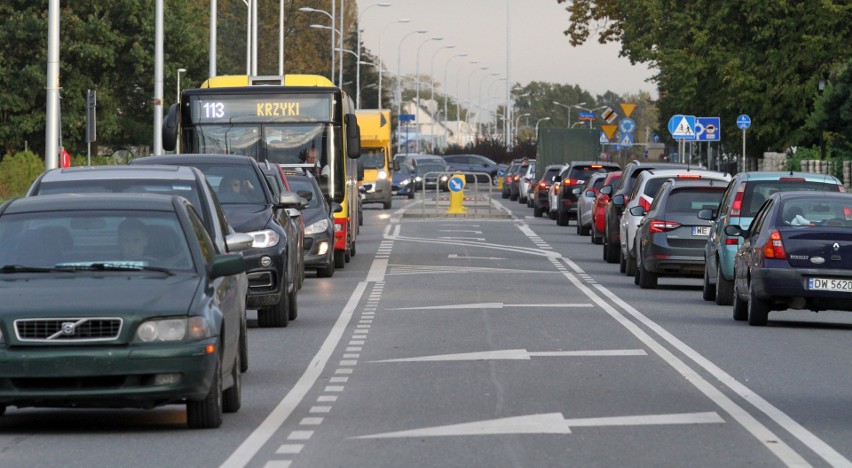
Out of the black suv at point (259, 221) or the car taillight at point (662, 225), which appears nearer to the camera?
the black suv at point (259, 221)

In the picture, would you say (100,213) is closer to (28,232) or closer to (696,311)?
(28,232)

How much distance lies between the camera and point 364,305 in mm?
22031

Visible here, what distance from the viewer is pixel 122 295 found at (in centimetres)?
1077

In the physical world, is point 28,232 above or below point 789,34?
below

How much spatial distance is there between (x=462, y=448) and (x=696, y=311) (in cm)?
1166

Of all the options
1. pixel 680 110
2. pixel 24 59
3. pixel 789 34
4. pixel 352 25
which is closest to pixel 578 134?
pixel 680 110

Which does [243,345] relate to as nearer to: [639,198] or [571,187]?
[639,198]

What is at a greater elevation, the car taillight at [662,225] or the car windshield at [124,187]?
the car windshield at [124,187]

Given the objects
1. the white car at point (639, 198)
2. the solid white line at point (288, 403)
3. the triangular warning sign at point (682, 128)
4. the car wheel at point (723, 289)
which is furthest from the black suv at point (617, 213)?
the triangular warning sign at point (682, 128)

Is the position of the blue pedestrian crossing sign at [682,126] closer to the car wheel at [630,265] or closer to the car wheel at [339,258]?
the car wheel at [339,258]

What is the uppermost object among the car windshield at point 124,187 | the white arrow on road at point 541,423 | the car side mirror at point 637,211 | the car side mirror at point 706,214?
the car windshield at point 124,187

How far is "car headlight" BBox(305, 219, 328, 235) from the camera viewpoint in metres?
26.8

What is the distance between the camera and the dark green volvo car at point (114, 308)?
1050 centimetres

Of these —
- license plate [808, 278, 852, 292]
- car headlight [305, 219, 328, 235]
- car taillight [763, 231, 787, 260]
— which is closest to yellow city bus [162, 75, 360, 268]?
car headlight [305, 219, 328, 235]
